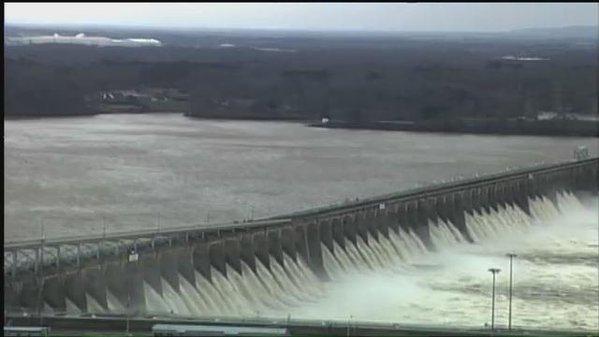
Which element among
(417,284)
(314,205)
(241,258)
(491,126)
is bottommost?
(241,258)

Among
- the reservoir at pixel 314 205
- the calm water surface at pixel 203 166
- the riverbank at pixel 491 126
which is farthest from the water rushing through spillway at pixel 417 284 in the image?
the riverbank at pixel 491 126

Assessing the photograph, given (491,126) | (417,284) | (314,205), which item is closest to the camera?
(417,284)

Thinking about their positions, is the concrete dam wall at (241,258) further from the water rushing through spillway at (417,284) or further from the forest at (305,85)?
the forest at (305,85)

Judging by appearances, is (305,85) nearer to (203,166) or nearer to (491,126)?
(491,126)

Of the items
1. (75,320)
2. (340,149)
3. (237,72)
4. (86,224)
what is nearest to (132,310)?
(75,320)

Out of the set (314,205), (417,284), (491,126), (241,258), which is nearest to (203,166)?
(314,205)

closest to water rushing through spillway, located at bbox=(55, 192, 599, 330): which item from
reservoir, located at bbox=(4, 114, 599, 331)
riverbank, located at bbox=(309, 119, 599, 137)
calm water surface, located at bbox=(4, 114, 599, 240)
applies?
reservoir, located at bbox=(4, 114, 599, 331)

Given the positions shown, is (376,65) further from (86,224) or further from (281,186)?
(86,224)
